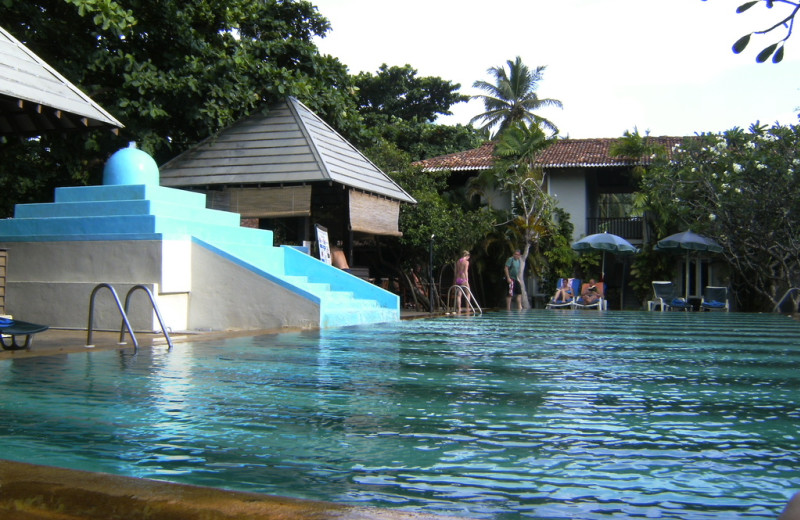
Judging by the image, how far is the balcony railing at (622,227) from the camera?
30250 millimetres

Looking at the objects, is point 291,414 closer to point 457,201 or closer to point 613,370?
point 613,370

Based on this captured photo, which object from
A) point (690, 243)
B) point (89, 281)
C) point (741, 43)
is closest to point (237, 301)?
point (89, 281)

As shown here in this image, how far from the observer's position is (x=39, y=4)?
16375mm

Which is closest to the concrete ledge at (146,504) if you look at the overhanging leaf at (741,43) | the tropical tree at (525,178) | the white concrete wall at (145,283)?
the overhanging leaf at (741,43)

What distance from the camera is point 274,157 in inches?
667

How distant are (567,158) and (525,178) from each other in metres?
4.76

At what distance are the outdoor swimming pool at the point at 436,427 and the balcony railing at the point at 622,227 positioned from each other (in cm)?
2251

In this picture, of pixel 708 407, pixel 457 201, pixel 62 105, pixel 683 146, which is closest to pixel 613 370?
pixel 708 407

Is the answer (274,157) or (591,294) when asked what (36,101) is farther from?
(591,294)

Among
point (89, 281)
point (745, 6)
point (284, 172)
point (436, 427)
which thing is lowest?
point (436, 427)

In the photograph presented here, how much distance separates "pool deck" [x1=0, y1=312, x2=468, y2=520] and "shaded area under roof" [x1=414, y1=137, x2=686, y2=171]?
84.9 feet

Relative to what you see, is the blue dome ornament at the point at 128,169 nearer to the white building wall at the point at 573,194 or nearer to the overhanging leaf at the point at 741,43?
the overhanging leaf at the point at 741,43

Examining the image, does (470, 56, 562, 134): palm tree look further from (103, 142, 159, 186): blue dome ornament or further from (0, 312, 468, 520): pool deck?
(0, 312, 468, 520): pool deck

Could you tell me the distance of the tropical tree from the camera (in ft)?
86.0
